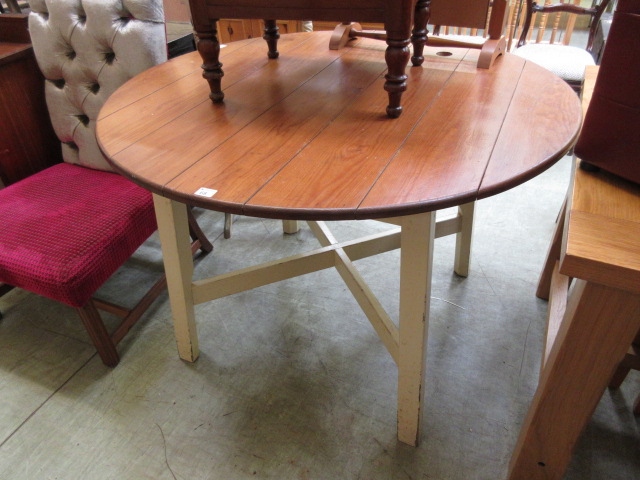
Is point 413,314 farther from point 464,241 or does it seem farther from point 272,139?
point 464,241

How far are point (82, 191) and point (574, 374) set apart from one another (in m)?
1.60

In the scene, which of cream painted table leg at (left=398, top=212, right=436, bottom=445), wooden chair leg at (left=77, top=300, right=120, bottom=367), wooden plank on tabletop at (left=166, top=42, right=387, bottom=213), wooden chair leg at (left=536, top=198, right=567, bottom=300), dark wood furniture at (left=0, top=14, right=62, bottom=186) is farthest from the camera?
dark wood furniture at (left=0, top=14, right=62, bottom=186)

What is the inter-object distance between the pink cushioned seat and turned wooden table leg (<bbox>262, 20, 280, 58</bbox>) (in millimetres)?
662

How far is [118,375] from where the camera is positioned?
1.57 meters

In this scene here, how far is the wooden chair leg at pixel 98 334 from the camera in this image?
147 cm

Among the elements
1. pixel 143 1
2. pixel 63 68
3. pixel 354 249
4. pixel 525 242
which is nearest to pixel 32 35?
pixel 63 68

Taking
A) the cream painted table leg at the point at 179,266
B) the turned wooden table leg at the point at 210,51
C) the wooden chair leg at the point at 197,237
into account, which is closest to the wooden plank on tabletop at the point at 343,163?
the turned wooden table leg at the point at 210,51

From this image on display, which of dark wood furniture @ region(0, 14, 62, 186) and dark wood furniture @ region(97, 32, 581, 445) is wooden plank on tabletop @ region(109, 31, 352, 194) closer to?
dark wood furniture @ region(97, 32, 581, 445)

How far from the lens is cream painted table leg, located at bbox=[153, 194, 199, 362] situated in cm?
125

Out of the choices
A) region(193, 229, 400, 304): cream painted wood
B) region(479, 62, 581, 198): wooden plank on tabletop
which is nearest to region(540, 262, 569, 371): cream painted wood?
region(479, 62, 581, 198): wooden plank on tabletop

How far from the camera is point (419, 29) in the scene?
4.61 ft

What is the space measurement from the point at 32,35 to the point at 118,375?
1.25m

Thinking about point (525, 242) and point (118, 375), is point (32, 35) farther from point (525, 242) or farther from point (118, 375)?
point (525, 242)

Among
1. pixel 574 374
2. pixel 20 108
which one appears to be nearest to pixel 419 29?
pixel 574 374
